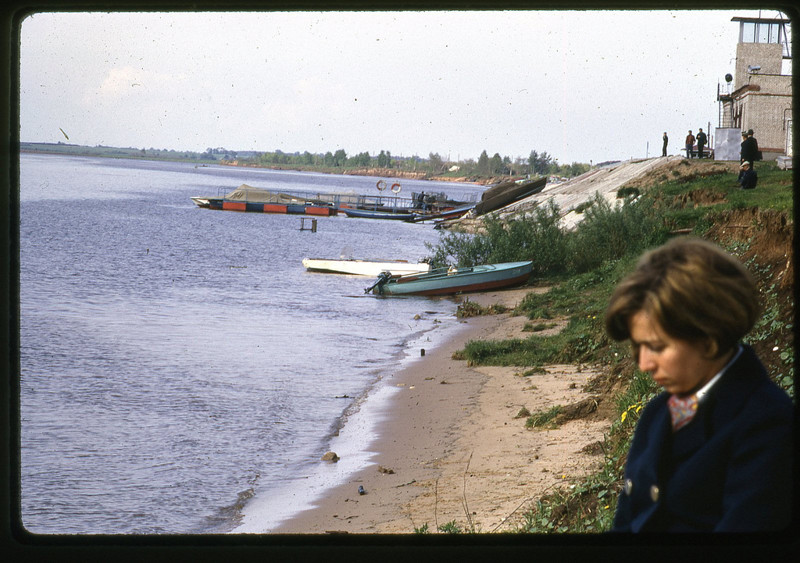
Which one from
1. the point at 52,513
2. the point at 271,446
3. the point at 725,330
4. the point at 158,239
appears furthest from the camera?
the point at 158,239

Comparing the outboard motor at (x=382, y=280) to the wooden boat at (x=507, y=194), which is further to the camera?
the wooden boat at (x=507, y=194)

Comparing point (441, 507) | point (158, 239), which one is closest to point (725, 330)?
point (441, 507)

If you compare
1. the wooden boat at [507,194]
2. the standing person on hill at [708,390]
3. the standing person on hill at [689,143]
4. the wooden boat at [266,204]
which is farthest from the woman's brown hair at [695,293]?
the wooden boat at [266,204]

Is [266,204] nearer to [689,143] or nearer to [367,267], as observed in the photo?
[367,267]

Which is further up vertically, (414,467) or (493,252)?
(493,252)

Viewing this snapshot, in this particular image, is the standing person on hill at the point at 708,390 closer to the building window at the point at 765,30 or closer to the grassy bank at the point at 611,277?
the grassy bank at the point at 611,277

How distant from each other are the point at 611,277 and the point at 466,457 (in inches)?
301

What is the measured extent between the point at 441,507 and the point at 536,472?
93 cm

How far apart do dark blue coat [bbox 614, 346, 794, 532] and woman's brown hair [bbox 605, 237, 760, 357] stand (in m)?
0.08

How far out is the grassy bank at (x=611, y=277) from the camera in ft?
17.6

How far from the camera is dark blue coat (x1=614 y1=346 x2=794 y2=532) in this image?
1.57 m

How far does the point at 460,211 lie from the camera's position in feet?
189

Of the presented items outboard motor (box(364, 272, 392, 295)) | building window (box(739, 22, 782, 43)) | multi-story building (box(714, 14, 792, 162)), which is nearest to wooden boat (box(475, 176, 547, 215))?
outboard motor (box(364, 272, 392, 295))

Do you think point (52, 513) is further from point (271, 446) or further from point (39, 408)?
point (39, 408)
